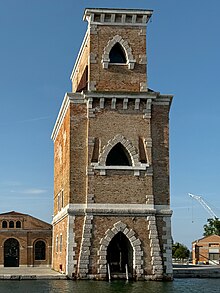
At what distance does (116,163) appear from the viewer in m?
27.9

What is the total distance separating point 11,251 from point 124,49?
3150 centimetres

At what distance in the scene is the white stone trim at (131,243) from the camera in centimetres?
2614

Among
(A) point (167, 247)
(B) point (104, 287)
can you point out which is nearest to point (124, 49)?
(A) point (167, 247)

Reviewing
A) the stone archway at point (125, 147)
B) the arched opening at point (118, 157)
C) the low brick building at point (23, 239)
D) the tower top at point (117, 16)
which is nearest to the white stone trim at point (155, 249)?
the stone archway at point (125, 147)

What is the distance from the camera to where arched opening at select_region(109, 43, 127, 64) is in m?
29.0

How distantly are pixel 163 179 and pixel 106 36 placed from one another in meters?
7.45

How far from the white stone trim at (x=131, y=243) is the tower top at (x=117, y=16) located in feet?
31.8

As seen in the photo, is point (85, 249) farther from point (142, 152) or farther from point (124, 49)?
point (124, 49)

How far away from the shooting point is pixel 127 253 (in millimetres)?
28188

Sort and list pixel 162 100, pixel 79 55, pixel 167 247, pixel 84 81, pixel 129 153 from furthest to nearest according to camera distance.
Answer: pixel 79 55 < pixel 84 81 < pixel 162 100 < pixel 129 153 < pixel 167 247

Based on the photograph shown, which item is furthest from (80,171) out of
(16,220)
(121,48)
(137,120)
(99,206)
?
(16,220)

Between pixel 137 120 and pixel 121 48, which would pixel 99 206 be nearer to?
pixel 137 120

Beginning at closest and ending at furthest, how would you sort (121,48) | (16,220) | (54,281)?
(54,281) → (121,48) → (16,220)

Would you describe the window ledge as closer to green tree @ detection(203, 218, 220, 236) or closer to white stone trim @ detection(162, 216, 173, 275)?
white stone trim @ detection(162, 216, 173, 275)
